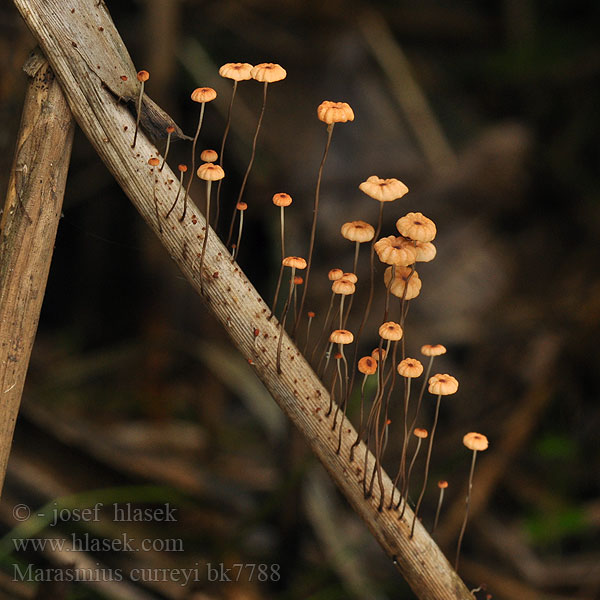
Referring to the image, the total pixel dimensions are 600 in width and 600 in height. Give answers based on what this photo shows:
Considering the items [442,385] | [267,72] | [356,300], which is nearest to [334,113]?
[267,72]

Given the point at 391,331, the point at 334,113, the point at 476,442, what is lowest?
the point at 476,442

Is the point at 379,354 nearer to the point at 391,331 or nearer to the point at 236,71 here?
the point at 391,331

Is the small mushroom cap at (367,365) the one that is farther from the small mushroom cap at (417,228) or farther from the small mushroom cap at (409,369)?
the small mushroom cap at (417,228)

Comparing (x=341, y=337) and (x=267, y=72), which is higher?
(x=267, y=72)

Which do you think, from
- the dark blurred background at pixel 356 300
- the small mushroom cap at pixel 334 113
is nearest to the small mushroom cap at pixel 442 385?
the small mushroom cap at pixel 334 113

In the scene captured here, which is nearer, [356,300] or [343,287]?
[343,287]

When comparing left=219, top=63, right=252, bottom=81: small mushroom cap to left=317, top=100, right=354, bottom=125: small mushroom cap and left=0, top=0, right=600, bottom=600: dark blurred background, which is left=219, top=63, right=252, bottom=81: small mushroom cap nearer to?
left=317, top=100, right=354, bottom=125: small mushroom cap
